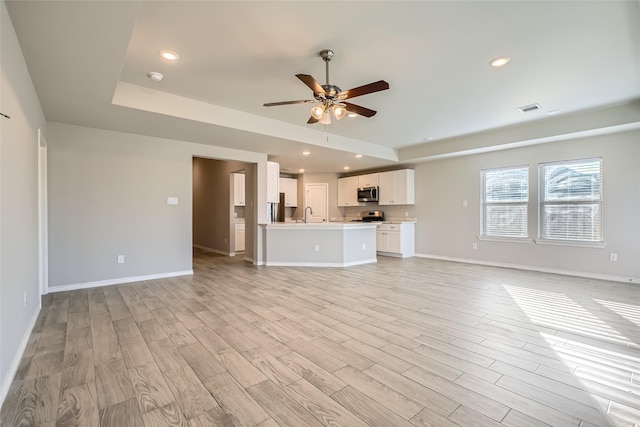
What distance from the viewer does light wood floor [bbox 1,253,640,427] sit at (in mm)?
1584

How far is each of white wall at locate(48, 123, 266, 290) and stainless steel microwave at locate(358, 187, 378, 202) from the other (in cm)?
445

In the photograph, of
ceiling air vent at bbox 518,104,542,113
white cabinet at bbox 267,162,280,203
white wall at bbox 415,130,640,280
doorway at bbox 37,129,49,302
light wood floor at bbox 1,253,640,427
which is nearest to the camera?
light wood floor at bbox 1,253,640,427

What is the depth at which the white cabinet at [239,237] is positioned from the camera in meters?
7.51

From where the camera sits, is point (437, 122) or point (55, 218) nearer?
point (55, 218)

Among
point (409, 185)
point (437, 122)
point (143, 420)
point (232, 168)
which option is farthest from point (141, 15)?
point (409, 185)

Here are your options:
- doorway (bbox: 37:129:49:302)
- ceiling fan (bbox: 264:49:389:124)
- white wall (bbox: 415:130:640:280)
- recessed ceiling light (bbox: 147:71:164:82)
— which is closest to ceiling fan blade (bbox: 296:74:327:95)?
ceiling fan (bbox: 264:49:389:124)

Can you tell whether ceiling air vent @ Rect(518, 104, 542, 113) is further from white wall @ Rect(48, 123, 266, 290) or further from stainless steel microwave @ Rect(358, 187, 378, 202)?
white wall @ Rect(48, 123, 266, 290)

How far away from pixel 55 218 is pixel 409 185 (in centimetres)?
681

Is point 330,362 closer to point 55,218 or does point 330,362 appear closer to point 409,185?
point 55,218

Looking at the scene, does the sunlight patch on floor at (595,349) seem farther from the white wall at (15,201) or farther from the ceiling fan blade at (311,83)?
the white wall at (15,201)

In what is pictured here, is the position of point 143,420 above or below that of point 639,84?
below

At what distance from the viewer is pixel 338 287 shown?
420cm

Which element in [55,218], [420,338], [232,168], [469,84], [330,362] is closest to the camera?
[330,362]

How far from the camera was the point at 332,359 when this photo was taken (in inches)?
84.6
